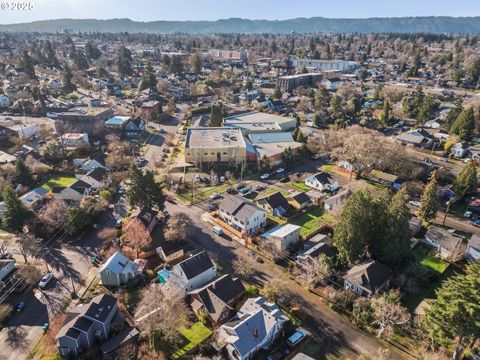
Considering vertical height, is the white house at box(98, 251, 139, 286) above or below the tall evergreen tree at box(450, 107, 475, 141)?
below

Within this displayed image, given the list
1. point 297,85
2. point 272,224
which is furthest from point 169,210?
point 297,85

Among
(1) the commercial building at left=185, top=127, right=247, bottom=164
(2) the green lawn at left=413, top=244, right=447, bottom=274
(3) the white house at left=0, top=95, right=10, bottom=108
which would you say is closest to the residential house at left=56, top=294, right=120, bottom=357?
(2) the green lawn at left=413, top=244, right=447, bottom=274

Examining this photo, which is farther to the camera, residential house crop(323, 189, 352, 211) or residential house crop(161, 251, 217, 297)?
residential house crop(323, 189, 352, 211)

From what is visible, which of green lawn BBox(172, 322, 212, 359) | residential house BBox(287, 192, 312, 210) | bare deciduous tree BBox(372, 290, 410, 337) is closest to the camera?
green lawn BBox(172, 322, 212, 359)

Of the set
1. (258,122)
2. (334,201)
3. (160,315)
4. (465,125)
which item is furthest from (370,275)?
(465,125)

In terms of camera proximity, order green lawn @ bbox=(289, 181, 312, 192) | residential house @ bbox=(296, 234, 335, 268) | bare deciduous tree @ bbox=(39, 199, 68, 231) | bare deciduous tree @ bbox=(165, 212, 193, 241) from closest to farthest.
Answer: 1. residential house @ bbox=(296, 234, 335, 268)
2. bare deciduous tree @ bbox=(165, 212, 193, 241)
3. bare deciduous tree @ bbox=(39, 199, 68, 231)
4. green lawn @ bbox=(289, 181, 312, 192)

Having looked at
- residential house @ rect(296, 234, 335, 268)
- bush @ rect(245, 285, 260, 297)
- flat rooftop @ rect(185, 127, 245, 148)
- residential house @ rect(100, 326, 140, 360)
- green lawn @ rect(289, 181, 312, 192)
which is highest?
flat rooftop @ rect(185, 127, 245, 148)

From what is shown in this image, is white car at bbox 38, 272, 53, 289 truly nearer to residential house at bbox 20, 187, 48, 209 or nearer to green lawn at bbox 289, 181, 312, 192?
residential house at bbox 20, 187, 48, 209
